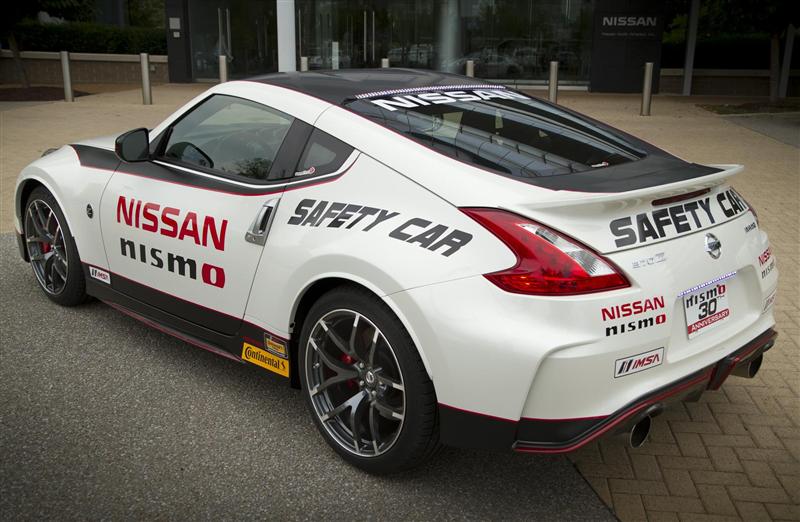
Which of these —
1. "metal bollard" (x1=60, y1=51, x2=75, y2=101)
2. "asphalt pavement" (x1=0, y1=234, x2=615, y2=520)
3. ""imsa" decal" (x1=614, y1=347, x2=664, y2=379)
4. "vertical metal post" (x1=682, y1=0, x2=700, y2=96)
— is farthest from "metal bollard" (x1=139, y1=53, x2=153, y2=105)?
""imsa" decal" (x1=614, y1=347, x2=664, y2=379)

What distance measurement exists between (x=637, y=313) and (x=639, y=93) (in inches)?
874

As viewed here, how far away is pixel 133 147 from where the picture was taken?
158 inches

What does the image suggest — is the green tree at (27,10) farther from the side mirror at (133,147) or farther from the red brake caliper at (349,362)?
the red brake caliper at (349,362)

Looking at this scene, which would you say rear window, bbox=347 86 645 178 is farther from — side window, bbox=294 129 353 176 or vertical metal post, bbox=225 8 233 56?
vertical metal post, bbox=225 8 233 56

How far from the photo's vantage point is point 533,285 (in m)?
2.61

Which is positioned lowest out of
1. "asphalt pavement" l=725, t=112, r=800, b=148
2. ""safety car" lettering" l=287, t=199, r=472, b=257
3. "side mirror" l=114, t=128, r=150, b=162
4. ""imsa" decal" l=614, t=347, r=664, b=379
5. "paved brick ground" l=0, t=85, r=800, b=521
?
"paved brick ground" l=0, t=85, r=800, b=521

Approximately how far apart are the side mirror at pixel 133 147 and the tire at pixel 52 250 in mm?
835

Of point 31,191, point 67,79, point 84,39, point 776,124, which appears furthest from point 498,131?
point 84,39

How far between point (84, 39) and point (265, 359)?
27123mm

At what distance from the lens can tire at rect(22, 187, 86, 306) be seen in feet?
15.2

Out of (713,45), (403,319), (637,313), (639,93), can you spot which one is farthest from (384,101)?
(713,45)

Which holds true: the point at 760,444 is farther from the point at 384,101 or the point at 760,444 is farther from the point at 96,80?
the point at 96,80

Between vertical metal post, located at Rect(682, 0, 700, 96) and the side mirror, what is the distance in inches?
819

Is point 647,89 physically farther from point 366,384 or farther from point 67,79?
point 366,384
